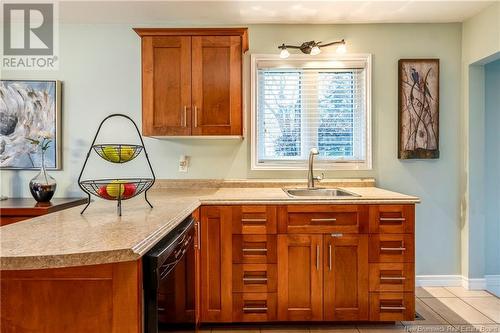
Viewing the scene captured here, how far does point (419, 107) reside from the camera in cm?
288

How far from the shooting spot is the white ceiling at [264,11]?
2.58m

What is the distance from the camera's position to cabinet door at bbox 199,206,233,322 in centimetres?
219

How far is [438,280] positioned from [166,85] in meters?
2.90

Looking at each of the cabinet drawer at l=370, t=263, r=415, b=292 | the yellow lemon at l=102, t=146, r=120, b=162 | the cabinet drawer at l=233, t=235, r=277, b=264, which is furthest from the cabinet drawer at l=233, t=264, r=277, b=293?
the yellow lemon at l=102, t=146, r=120, b=162

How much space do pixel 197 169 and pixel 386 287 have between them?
1.77 m

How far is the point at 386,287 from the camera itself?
2.17 m

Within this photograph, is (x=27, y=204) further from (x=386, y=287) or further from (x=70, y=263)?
(x=386, y=287)

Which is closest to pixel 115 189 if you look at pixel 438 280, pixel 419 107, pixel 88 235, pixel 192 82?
pixel 88 235

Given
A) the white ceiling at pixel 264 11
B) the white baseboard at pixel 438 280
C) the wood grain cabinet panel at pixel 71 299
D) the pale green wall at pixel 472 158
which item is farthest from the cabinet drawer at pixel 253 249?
the pale green wall at pixel 472 158

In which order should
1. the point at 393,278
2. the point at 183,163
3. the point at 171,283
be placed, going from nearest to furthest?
the point at 171,283 → the point at 393,278 → the point at 183,163

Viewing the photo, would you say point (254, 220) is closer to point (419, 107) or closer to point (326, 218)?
point (326, 218)

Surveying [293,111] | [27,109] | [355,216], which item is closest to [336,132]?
[293,111]

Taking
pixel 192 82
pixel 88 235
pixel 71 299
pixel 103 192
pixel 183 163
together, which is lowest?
pixel 71 299

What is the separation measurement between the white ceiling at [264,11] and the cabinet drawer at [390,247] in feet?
5.91
